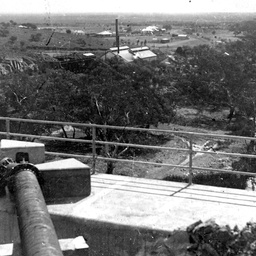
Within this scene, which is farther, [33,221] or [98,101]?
[98,101]

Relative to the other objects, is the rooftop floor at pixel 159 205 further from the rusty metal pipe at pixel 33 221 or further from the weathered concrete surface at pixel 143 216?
the rusty metal pipe at pixel 33 221

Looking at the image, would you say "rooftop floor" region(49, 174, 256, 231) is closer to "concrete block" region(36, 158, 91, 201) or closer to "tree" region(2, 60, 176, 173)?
"concrete block" region(36, 158, 91, 201)

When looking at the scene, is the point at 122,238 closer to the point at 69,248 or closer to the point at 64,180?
the point at 69,248

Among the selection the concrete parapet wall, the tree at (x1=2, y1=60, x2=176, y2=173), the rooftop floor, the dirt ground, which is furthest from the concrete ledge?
the tree at (x1=2, y1=60, x2=176, y2=173)

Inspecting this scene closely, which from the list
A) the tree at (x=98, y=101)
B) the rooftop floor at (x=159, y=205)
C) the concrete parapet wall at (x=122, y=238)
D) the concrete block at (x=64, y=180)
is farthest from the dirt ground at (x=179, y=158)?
the concrete parapet wall at (x=122, y=238)

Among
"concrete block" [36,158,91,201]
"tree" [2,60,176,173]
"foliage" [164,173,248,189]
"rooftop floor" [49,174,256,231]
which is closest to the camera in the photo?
"rooftop floor" [49,174,256,231]

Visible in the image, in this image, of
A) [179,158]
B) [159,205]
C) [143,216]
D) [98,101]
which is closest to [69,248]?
[143,216]
